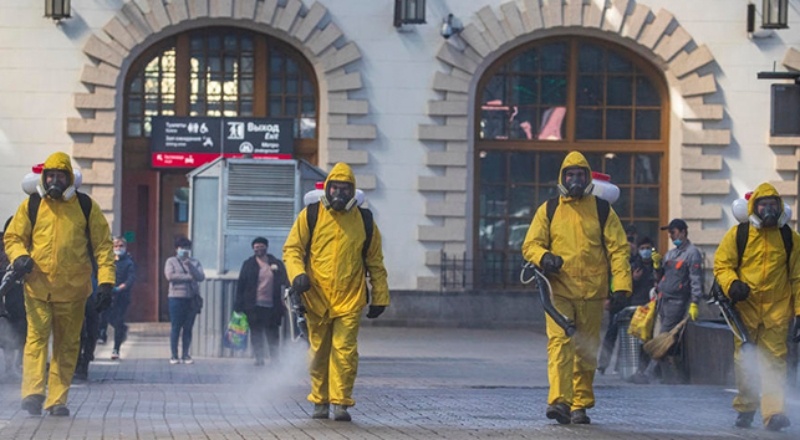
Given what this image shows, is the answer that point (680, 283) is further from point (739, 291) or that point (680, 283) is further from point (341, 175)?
point (341, 175)

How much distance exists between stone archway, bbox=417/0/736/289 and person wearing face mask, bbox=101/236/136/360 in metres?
6.79

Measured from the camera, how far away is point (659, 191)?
28.8 m

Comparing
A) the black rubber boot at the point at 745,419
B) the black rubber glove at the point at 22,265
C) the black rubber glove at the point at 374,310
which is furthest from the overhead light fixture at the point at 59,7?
the black rubber boot at the point at 745,419

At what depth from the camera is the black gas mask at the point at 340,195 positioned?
41.3ft

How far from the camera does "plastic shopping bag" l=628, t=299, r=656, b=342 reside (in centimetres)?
1942

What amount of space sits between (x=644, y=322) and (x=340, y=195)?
7.60 metres


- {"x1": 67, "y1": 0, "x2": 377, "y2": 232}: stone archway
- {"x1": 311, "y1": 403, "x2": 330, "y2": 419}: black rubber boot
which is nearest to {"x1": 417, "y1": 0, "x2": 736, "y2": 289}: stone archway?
{"x1": 67, "y1": 0, "x2": 377, "y2": 232}: stone archway

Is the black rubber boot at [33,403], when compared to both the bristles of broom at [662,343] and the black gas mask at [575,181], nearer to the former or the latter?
the black gas mask at [575,181]

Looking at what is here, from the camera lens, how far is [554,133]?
28.4 meters

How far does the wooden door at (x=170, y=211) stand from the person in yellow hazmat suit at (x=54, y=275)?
14824mm

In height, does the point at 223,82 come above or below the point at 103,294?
above

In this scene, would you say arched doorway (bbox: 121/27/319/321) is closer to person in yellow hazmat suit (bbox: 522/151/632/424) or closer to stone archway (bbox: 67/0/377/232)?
stone archway (bbox: 67/0/377/232)

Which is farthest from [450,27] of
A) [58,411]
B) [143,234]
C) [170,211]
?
[58,411]

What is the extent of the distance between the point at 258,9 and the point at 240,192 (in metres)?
5.92
